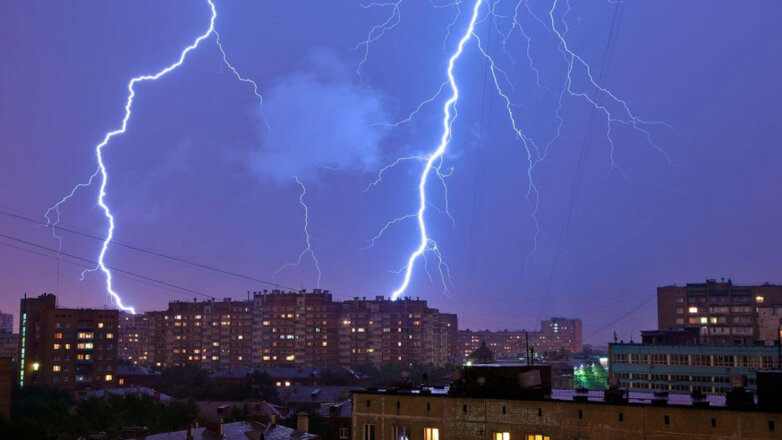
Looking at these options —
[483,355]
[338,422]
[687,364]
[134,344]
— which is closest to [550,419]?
[483,355]

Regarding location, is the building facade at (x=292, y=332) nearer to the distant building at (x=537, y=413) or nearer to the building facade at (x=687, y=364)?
the building facade at (x=687, y=364)

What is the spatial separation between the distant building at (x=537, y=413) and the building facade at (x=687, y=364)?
124 feet

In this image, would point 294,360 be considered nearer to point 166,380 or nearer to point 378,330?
point 378,330

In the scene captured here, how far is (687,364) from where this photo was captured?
62.9 m

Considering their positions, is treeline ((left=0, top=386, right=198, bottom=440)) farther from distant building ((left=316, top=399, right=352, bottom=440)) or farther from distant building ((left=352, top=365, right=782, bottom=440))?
distant building ((left=352, top=365, right=782, bottom=440))

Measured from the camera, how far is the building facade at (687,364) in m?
59.4

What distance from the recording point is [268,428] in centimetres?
4284

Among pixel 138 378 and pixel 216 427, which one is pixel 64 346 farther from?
pixel 216 427

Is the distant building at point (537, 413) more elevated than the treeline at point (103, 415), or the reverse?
the distant building at point (537, 413)

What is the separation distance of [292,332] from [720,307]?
73084mm

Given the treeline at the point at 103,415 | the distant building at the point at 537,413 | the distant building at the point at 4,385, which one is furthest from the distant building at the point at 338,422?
the distant building at the point at 537,413

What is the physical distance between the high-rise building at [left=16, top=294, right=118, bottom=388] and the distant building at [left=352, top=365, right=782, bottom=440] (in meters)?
76.2

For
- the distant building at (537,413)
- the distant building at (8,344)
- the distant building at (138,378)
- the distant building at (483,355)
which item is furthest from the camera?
the distant building at (8,344)

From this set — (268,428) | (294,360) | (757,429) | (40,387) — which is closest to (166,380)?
(40,387)
